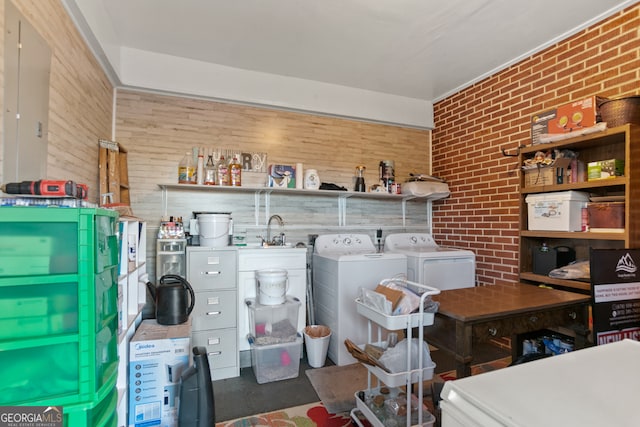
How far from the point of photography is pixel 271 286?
269cm

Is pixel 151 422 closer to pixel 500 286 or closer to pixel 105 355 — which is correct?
pixel 105 355

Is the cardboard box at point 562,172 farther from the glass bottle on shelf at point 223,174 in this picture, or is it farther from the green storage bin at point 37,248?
the green storage bin at point 37,248

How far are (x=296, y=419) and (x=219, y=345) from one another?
0.93m

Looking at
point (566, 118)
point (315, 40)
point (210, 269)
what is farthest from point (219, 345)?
point (566, 118)

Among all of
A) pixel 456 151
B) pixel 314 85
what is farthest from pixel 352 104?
pixel 456 151

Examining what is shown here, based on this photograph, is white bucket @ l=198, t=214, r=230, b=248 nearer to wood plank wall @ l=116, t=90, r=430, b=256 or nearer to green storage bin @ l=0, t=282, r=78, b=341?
wood plank wall @ l=116, t=90, r=430, b=256

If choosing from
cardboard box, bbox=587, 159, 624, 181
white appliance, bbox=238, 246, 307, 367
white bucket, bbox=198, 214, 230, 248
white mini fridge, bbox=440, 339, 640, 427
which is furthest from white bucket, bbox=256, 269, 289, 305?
cardboard box, bbox=587, 159, 624, 181

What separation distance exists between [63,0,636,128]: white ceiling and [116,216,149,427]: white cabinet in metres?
1.35

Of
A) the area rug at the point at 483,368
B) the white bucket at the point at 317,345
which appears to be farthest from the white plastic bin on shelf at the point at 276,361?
the area rug at the point at 483,368

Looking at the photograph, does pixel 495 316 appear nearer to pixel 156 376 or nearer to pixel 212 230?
pixel 156 376

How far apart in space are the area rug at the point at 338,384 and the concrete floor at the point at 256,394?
0.22ft

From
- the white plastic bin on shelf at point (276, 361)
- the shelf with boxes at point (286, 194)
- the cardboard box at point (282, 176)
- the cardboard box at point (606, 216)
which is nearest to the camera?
the cardboard box at point (606, 216)

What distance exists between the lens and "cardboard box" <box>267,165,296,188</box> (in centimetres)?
332

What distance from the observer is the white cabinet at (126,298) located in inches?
64.9
